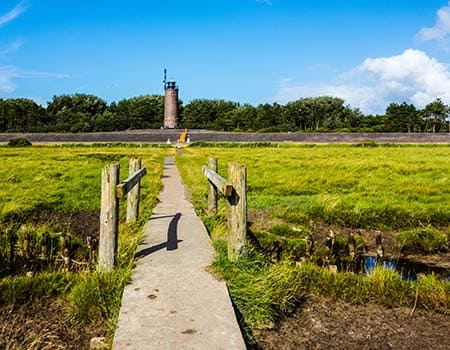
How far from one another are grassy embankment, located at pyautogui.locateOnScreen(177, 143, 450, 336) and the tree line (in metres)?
55.1

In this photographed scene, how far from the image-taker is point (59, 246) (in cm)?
688

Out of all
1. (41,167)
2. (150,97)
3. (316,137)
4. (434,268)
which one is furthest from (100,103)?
(434,268)

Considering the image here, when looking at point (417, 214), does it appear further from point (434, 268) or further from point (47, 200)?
point (47, 200)

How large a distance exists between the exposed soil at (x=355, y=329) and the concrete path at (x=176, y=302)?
503mm

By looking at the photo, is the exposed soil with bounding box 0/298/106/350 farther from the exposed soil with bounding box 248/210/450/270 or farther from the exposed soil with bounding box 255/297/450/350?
the exposed soil with bounding box 248/210/450/270

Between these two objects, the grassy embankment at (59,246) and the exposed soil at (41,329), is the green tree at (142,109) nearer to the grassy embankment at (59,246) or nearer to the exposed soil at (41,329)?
the grassy embankment at (59,246)

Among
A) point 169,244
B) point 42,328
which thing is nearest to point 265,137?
point 169,244

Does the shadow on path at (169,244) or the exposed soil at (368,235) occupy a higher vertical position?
the shadow on path at (169,244)

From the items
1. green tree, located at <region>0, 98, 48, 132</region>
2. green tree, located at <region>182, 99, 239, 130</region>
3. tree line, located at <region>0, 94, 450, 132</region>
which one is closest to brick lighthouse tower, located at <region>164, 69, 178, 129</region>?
tree line, located at <region>0, 94, 450, 132</region>

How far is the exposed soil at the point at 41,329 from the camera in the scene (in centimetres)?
381

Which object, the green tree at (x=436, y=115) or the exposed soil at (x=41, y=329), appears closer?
the exposed soil at (x=41, y=329)

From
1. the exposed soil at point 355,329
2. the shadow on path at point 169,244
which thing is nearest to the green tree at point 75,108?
the shadow on path at point 169,244

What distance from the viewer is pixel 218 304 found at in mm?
4082

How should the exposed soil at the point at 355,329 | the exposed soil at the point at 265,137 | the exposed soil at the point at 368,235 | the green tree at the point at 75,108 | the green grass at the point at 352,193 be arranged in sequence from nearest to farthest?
1. the exposed soil at the point at 355,329
2. the exposed soil at the point at 368,235
3. the green grass at the point at 352,193
4. the exposed soil at the point at 265,137
5. the green tree at the point at 75,108
